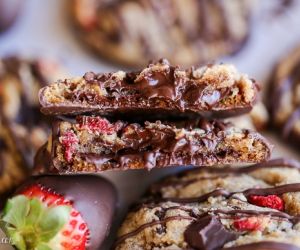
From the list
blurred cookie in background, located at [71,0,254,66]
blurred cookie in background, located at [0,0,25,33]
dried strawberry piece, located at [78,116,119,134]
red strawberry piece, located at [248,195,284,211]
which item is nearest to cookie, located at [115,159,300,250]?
red strawberry piece, located at [248,195,284,211]

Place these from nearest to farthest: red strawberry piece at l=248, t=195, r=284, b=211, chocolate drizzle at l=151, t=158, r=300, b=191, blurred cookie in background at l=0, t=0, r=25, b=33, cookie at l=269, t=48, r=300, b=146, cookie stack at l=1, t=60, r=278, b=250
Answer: cookie stack at l=1, t=60, r=278, b=250 → red strawberry piece at l=248, t=195, r=284, b=211 → chocolate drizzle at l=151, t=158, r=300, b=191 → cookie at l=269, t=48, r=300, b=146 → blurred cookie in background at l=0, t=0, r=25, b=33

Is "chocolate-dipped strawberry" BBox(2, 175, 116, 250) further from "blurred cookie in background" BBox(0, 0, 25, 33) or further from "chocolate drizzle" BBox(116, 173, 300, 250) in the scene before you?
"blurred cookie in background" BBox(0, 0, 25, 33)

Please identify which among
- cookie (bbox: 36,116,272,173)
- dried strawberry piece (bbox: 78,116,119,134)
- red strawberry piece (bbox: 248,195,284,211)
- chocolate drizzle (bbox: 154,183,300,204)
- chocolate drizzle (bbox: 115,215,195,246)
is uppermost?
dried strawberry piece (bbox: 78,116,119,134)

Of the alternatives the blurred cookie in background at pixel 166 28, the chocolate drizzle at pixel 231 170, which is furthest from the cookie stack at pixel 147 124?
the blurred cookie in background at pixel 166 28

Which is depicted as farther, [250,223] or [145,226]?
[145,226]

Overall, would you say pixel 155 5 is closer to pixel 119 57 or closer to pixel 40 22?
pixel 119 57

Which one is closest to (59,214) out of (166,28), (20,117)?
(20,117)

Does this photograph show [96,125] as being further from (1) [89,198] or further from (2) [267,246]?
(2) [267,246]

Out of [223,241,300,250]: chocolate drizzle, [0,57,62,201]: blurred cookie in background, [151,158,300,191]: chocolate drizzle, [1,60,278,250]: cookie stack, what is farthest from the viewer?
[0,57,62,201]: blurred cookie in background

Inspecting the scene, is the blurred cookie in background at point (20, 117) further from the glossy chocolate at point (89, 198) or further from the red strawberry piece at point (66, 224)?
the red strawberry piece at point (66, 224)
